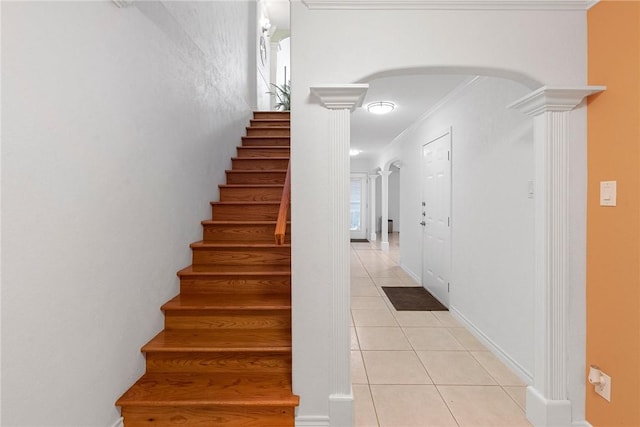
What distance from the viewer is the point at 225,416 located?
1.69m

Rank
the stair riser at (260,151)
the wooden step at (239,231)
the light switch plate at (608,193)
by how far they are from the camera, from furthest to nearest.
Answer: the stair riser at (260,151)
the wooden step at (239,231)
the light switch plate at (608,193)

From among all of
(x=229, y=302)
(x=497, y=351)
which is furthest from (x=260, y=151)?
(x=497, y=351)

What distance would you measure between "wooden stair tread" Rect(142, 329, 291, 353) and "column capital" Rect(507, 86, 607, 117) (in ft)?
6.71

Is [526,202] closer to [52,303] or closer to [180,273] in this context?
[180,273]

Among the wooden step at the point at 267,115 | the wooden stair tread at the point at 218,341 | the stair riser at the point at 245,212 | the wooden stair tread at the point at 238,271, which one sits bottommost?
the wooden stair tread at the point at 218,341

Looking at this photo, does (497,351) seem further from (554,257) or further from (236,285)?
(236,285)

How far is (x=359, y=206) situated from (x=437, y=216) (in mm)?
5880

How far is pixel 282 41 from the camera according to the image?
6930 mm

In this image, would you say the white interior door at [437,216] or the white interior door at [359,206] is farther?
the white interior door at [359,206]

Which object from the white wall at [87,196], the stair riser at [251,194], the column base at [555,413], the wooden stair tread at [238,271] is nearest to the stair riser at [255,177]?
the stair riser at [251,194]

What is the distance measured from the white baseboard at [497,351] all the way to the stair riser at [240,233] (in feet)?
6.47

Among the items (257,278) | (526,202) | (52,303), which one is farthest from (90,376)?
(526,202)

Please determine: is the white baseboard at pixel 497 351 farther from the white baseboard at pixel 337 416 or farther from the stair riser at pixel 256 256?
the stair riser at pixel 256 256

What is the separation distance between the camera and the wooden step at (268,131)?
13.5 feet
